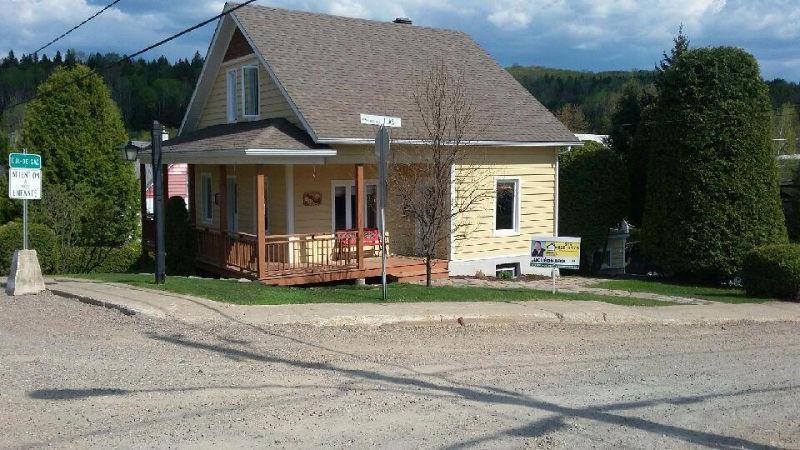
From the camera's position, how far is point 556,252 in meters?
15.0

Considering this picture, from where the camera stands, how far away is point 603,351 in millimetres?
10477

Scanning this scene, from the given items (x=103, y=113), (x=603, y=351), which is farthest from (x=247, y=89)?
(x=603, y=351)

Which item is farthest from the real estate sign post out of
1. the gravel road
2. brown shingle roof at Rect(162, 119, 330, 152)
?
brown shingle roof at Rect(162, 119, 330, 152)

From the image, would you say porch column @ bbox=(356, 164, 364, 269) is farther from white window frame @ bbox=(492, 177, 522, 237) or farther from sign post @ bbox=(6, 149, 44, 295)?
sign post @ bbox=(6, 149, 44, 295)

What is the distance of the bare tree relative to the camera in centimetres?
1524

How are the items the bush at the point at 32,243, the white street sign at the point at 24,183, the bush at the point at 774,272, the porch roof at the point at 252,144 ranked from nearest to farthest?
the white street sign at the point at 24,183
the porch roof at the point at 252,144
the bush at the point at 774,272
the bush at the point at 32,243

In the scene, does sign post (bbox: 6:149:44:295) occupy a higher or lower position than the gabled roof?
lower

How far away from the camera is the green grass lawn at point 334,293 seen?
13.0m

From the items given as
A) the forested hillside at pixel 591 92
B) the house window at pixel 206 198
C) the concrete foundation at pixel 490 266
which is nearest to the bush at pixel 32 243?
the house window at pixel 206 198

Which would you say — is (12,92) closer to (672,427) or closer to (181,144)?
(181,144)

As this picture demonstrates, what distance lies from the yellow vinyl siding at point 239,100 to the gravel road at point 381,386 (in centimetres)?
786

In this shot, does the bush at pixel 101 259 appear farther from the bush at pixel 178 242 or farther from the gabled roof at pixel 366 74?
the gabled roof at pixel 366 74

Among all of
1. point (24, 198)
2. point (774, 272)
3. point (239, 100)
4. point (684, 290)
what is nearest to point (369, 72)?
point (239, 100)

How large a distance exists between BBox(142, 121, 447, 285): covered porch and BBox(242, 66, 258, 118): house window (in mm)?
720
